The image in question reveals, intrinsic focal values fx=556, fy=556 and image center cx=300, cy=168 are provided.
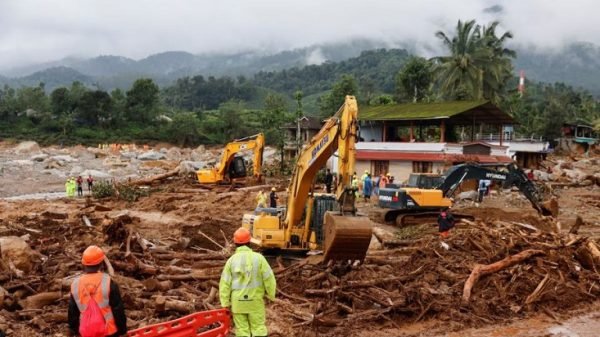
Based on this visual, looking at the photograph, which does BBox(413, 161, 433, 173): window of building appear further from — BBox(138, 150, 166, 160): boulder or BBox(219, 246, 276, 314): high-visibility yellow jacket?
BBox(138, 150, 166, 160): boulder

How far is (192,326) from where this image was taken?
614cm

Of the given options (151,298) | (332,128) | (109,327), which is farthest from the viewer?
(332,128)

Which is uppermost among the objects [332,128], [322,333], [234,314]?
[332,128]

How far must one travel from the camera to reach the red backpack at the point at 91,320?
195 inches

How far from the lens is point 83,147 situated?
71.2 m

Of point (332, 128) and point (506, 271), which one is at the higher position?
point (332, 128)

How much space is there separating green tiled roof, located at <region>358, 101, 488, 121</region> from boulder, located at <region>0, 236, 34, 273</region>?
2244cm

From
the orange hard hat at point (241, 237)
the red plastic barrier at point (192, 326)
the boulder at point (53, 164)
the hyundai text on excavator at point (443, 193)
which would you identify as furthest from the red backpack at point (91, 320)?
the boulder at point (53, 164)

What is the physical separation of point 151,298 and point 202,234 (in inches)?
251

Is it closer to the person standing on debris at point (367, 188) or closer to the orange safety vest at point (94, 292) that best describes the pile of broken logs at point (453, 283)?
the orange safety vest at point (94, 292)

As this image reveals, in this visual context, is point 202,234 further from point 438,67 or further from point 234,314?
point 438,67

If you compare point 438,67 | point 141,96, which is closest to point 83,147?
point 141,96

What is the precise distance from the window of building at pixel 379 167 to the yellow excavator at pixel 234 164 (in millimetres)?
7001

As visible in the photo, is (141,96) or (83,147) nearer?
(83,147)
